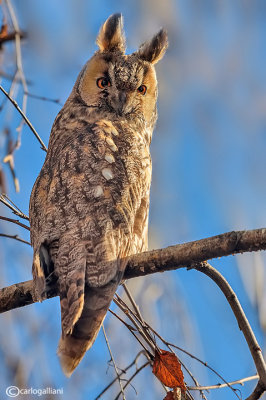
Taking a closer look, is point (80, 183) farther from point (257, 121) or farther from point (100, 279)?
point (257, 121)

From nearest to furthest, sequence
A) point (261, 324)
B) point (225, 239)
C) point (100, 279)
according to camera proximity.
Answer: point (225, 239) < point (100, 279) < point (261, 324)

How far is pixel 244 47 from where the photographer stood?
15.3 ft

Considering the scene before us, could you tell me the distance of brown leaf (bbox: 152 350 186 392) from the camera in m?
2.00

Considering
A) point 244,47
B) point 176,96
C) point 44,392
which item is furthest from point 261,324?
point 244,47

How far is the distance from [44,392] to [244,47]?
11.0 ft

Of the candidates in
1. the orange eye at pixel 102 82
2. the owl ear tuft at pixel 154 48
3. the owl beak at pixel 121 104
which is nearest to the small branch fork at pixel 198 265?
the owl beak at pixel 121 104

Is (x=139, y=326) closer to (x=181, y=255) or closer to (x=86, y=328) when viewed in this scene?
(x=86, y=328)

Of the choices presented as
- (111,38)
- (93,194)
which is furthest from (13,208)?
(111,38)

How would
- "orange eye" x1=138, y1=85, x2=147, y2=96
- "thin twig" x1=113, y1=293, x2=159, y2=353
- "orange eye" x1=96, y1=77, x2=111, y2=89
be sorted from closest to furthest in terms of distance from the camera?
"thin twig" x1=113, y1=293, x2=159, y2=353
"orange eye" x1=96, y1=77, x2=111, y2=89
"orange eye" x1=138, y1=85, x2=147, y2=96

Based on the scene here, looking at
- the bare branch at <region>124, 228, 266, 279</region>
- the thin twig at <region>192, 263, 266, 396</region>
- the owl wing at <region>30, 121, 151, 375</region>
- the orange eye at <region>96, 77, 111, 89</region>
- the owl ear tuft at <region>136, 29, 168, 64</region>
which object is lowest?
the thin twig at <region>192, 263, 266, 396</region>

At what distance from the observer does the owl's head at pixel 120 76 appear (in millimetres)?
3043

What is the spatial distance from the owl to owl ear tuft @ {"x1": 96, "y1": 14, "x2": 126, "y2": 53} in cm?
2

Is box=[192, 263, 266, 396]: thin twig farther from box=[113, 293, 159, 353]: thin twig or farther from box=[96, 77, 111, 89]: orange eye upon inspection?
box=[96, 77, 111, 89]: orange eye

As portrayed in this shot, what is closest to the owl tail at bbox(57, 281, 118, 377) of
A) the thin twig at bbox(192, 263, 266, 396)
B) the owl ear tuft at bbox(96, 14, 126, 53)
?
the thin twig at bbox(192, 263, 266, 396)
